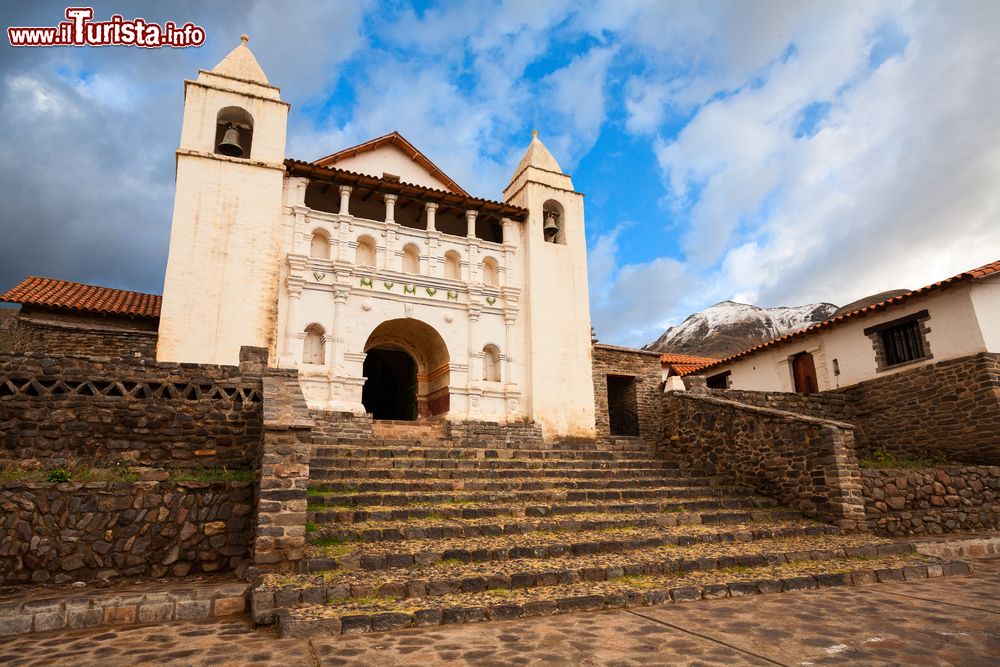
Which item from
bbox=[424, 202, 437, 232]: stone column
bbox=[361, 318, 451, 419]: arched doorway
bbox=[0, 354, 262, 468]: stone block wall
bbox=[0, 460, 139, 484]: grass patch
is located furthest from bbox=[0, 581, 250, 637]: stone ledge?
bbox=[424, 202, 437, 232]: stone column

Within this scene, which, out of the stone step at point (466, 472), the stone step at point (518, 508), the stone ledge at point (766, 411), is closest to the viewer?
the stone step at point (518, 508)

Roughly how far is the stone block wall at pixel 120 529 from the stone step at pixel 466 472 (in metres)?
1.84

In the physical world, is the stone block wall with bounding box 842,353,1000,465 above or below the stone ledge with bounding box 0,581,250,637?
above

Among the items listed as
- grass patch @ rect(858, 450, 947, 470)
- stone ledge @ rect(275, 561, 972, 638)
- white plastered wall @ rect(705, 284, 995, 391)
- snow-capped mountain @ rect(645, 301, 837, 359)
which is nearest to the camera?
stone ledge @ rect(275, 561, 972, 638)

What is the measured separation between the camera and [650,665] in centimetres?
366

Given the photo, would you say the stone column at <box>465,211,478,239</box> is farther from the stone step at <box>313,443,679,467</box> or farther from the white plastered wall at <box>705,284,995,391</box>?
the white plastered wall at <box>705,284,995,391</box>

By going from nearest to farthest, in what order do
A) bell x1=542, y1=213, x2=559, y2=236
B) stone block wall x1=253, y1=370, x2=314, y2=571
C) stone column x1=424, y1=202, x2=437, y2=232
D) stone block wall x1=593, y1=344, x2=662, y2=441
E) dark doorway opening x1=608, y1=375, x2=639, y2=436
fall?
stone block wall x1=253, y1=370, x2=314, y2=571 → stone column x1=424, y1=202, x2=437, y2=232 → bell x1=542, y1=213, x2=559, y2=236 → stone block wall x1=593, y1=344, x2=662, y2=441 → dark doorway opening x1=608, y1=375, x2=639, y2=436

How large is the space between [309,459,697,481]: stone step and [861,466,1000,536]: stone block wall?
2938 mm

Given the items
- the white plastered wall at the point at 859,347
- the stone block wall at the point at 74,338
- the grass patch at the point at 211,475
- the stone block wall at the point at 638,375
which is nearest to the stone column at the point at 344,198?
the stone block wall at the point at 74,338

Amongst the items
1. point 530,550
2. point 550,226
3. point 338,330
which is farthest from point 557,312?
point 530,550

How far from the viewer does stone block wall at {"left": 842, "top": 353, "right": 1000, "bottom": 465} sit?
40.5 ft

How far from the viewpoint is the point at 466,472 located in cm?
963

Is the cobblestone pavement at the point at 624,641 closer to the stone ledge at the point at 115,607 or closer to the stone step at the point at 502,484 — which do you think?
the stone ledge at the point at 115,607

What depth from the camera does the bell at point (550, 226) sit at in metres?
16.8
